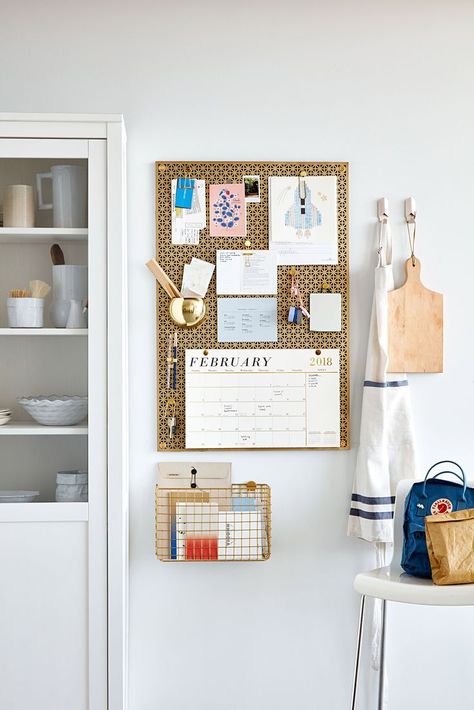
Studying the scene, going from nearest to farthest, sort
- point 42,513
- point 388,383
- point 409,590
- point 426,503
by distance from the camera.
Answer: point 409,590 < point 42,513 < point 426,503 < point 388,383

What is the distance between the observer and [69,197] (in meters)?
2.06

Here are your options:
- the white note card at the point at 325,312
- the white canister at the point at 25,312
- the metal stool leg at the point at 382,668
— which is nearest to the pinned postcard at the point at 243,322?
the white note card at the point at 325,312

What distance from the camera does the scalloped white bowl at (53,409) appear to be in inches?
80.9

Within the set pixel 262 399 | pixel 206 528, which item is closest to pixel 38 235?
pixel 262 399

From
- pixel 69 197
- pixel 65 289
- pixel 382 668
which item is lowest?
pixel 382 668

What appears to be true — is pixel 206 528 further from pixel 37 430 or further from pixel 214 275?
pixel 214 275

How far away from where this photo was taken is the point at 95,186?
205 cm

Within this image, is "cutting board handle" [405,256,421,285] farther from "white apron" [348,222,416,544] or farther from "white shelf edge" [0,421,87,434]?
"white shelf edge" [0,421,87,434]

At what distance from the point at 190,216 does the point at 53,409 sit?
74 cm

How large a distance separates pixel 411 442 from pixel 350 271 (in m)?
0.57

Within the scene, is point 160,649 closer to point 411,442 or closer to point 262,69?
point 411,442

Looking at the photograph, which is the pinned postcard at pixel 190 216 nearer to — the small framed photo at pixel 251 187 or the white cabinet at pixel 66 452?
the small framed photo at pixel 251 187

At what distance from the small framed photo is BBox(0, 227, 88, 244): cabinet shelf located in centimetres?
55

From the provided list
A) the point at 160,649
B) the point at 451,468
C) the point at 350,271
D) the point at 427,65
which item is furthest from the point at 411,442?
the point at 427,65
